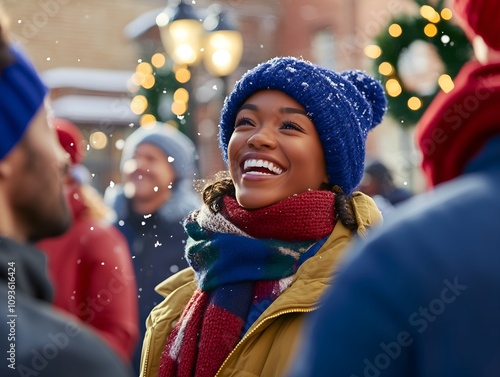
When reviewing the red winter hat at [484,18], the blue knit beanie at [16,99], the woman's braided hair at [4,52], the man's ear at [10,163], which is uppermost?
the red winter hat at [484,18]

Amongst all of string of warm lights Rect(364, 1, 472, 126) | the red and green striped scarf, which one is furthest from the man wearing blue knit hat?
string of warm lights Rect(364, 1, 472, 126)

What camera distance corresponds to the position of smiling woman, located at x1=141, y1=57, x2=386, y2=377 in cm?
255

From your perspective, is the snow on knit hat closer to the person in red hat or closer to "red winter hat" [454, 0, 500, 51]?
the person in red hat

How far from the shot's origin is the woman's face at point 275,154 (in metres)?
2.70

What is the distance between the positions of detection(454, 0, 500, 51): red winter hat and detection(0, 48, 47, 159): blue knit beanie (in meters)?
0.77

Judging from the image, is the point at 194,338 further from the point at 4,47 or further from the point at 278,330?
the point at 4,47

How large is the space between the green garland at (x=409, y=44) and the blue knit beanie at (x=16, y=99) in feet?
18.8

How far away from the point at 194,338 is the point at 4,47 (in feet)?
4.66

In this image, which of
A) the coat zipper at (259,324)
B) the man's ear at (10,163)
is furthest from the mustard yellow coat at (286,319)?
the man's ear at (10,163)

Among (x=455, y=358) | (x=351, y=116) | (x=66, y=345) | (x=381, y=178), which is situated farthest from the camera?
(x=381, y=178)

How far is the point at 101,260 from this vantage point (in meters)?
3.84

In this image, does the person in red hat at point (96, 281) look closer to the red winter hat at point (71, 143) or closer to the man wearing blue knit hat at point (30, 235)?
the red winter hat at point (71, 143)

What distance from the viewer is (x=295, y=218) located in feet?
8.58

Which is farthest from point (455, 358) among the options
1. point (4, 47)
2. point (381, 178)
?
point (381, 178)
